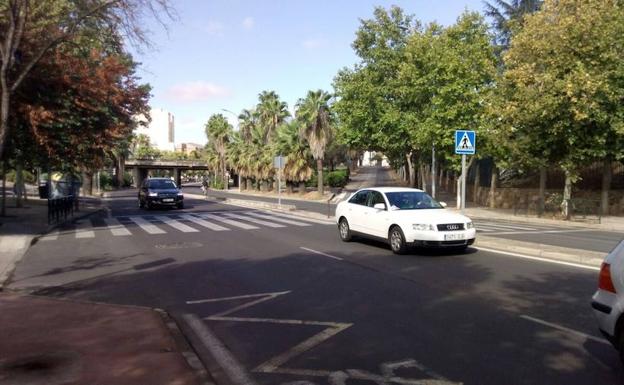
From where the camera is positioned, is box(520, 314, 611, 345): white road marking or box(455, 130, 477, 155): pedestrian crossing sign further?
box(455, 130, 477, 155): pedestrian crossing sign

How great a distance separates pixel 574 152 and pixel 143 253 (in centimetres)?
1887

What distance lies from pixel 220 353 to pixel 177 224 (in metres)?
15.5

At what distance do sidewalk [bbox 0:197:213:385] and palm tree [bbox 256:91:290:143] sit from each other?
5622 cm

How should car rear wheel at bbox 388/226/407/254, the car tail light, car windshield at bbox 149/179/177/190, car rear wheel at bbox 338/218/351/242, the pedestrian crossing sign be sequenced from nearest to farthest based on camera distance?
the car tail light, car rear wheel at bbox 388/226/407/254, the pedestrian crossing sign, car rear wheel at bbox 338/218/351/242, car windshield at bbox 149/179/177/190

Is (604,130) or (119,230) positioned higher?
(604,130)

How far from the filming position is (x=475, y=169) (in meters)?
40.3

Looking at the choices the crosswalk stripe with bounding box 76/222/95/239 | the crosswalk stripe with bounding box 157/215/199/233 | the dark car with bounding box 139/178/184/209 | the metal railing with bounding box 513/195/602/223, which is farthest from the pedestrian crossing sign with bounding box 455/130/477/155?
the dark car with bounding box 139/178/184/209

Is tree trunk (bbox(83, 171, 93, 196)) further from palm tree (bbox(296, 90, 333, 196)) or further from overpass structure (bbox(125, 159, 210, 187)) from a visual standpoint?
overpass structure (bbox(125, 159, 210, 187))

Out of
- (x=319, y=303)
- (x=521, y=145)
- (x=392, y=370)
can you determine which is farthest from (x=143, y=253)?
(x=521, y=145)

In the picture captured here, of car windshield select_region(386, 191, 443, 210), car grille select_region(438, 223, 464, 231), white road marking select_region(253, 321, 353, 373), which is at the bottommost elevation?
white road marking select_region(253, 321, 353, 373)

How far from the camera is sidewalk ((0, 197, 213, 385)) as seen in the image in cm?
488

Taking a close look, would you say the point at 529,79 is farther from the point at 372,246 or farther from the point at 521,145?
the point at 372,246

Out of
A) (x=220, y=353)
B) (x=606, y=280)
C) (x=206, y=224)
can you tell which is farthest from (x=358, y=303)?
(x=206, y=224)

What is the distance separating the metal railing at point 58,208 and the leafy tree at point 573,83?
19428 millimetres
